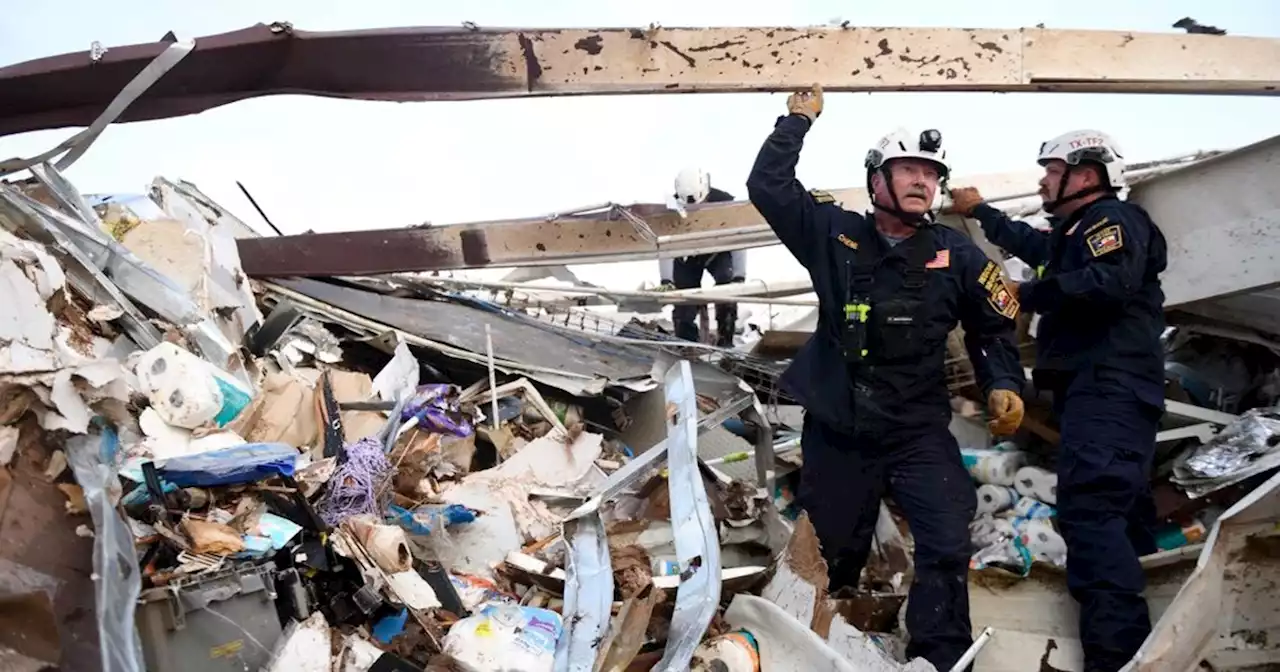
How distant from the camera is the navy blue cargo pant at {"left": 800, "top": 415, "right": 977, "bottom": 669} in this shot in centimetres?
297

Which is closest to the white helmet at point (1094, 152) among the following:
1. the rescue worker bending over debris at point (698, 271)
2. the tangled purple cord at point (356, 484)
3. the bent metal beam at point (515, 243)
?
the bent metal beam at point (515, 243)

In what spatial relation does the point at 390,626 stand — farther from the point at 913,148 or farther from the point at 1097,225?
the point at 1097,225

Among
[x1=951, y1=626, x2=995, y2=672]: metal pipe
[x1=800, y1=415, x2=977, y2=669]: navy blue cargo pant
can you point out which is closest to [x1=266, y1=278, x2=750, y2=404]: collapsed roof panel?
[x1=800, y1=415, x2=977, y2=669]: navy blue cargo pant

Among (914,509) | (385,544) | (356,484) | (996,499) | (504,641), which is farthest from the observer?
(996,499)

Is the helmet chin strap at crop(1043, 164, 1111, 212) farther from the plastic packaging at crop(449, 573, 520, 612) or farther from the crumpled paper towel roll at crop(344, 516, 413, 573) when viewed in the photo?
the crumpled paper towel roll at crop(344, 516, 413, 573)

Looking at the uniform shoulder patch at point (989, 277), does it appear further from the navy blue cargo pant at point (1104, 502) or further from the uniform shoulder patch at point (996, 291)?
the navy blue cargo pant at point (1104, 502)

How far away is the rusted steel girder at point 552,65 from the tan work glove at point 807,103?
0.10 meters

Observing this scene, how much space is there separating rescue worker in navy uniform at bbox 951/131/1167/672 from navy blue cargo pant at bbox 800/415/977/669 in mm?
385

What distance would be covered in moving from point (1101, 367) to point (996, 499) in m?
1.04

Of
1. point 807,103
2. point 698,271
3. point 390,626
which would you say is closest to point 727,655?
point 390,626

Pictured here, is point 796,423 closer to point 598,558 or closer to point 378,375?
point 378,375

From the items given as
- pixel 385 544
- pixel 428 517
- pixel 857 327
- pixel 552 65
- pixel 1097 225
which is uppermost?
pixel 552 65

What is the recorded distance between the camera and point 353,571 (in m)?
2.56

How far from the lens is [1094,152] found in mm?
3557
